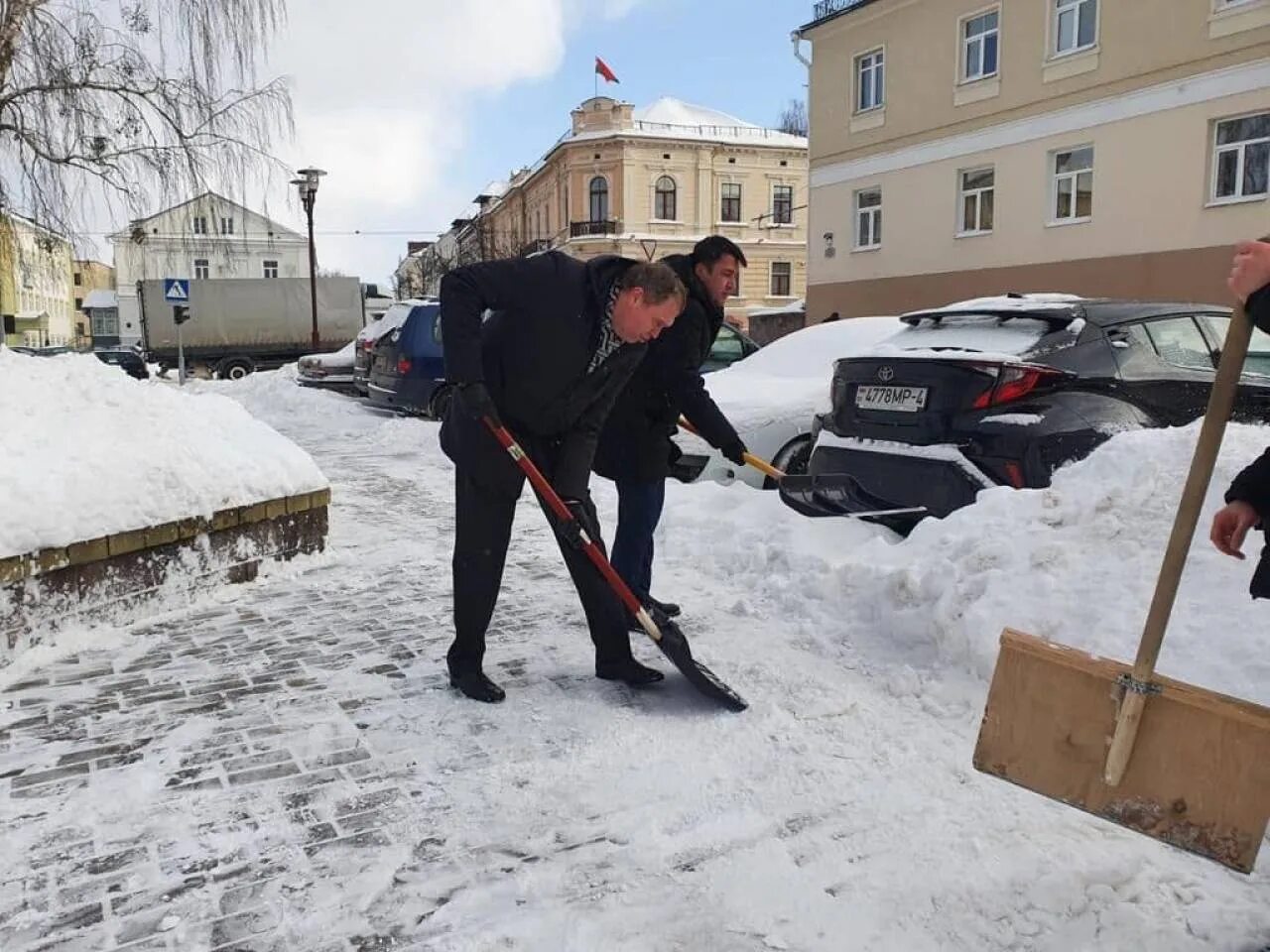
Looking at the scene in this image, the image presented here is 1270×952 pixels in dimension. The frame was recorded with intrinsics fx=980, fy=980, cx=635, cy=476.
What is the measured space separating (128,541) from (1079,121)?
2084 centimetres

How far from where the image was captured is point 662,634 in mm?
3496

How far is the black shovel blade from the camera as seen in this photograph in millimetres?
3395

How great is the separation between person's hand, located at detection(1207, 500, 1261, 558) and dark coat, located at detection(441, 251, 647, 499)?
1.94 m

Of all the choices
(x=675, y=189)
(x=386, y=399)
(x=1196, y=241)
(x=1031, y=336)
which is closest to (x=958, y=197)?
(x=1196, y=241)

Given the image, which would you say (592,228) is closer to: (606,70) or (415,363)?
(606,70)

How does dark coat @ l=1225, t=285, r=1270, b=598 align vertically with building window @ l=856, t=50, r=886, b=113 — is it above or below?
below

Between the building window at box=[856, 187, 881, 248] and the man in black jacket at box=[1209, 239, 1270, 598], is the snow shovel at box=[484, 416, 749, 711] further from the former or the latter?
the building window at box=[856, 187, 881, 248]

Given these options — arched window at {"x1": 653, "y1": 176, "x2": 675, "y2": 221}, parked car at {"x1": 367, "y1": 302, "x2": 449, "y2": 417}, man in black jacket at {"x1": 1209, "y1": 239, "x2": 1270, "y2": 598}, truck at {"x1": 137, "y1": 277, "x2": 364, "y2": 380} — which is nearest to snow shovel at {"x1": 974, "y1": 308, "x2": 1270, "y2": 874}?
man in black jacket at {"x1": 1209, "y1": 239, "x2": 1270, "y2": 598}

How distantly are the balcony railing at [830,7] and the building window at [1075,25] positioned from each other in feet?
19.7

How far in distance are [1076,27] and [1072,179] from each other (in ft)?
10.1

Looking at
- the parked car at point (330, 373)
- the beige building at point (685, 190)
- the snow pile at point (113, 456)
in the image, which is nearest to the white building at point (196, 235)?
the snow pile at point (113, 456)

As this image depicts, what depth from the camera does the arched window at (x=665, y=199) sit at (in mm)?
47250

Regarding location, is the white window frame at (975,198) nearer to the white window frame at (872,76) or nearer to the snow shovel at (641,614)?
the white window frame at (872,76)

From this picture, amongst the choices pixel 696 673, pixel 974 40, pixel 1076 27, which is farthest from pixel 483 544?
pixel 974 40
